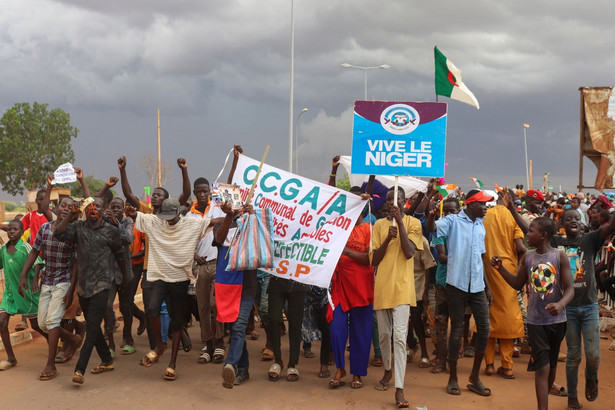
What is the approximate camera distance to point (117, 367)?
7094 millimetres

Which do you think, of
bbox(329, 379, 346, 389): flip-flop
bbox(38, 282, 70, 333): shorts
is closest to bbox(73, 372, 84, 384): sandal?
bbox(38, 282, 70, 333): shorts

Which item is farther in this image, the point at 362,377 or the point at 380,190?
the point at 380,190

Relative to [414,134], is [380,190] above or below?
below

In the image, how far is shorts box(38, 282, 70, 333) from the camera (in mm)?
6648

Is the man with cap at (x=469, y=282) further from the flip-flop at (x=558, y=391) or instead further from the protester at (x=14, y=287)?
the protester at (x=14, y=287)

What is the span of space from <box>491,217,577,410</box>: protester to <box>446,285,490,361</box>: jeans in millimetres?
998

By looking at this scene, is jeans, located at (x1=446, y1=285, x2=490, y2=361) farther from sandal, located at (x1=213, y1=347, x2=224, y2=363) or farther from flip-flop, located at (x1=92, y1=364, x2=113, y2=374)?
flip-flop, located at (x1=92, y1=364, x2=113, y2=374)

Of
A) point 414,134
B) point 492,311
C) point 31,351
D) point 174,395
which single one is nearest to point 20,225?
point 31,351

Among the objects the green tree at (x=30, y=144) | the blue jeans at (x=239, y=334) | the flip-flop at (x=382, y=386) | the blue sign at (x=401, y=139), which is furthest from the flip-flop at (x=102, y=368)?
the green tree at (x=30, y=144)

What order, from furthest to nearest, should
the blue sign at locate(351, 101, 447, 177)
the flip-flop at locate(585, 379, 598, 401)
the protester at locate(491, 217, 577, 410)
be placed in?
the blue sign at locate(351, 101, 447, 177) → the flip-flop at locate(585, 379, 598, 401) → the protester at locate(491, 217, 577, 410)

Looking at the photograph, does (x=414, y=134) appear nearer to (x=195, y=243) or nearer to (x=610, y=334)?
(x=195, y=243)

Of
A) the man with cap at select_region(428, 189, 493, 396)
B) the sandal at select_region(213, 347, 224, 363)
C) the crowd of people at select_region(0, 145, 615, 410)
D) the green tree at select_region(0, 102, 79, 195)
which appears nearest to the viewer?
Result: the crowd of people at select_region(0, 145, 615, 410)

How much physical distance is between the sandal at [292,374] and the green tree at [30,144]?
38192mm

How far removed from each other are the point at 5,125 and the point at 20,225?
3743 cm
